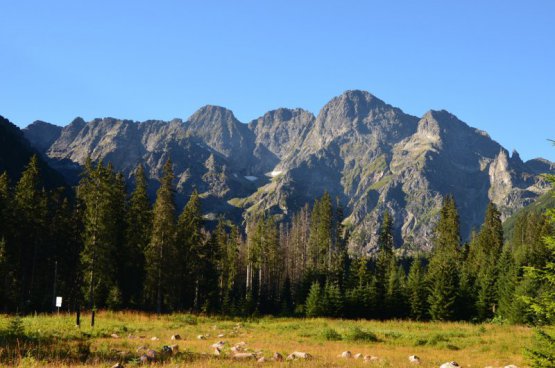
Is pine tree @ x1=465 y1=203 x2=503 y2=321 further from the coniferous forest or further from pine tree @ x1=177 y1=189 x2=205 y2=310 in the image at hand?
pine tree @ x1=177 y1=189 x2=205 y2=310

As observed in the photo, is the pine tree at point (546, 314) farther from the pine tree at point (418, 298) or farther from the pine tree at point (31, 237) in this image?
the pine tree at point (31, 237)

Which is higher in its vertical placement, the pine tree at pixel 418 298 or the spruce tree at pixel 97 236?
the spruce tree at pixel 97 236

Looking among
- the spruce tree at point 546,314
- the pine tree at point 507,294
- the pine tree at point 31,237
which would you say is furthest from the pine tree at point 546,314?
the pine tree at point 31,237

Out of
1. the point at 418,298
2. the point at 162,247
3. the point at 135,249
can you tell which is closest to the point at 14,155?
the point at 135,249

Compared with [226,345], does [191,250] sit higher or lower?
higher

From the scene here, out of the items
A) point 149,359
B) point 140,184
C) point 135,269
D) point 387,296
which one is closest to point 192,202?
point 140,184

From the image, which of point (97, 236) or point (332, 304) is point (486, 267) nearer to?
point (332, 304)

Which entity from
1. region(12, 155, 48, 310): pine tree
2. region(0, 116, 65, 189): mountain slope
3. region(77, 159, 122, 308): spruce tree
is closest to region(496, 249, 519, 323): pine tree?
region(77, 159, 122, 308): spruce tree

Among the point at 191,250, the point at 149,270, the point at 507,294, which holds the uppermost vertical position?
the point at 191,250

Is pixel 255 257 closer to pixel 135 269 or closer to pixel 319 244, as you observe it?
pixel 319 244

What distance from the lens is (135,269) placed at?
5381cm

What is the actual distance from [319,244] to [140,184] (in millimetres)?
39641

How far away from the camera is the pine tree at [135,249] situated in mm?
52094

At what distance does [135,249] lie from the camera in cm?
5272
